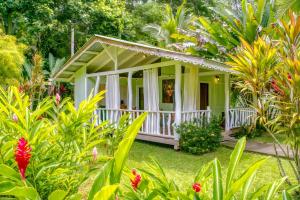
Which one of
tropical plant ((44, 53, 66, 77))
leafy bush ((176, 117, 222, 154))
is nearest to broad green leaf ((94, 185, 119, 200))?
leafy bush ((176, 117, 222, 154))

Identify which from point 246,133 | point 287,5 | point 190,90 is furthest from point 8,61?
point 287,5

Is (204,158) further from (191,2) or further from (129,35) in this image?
(191,2)

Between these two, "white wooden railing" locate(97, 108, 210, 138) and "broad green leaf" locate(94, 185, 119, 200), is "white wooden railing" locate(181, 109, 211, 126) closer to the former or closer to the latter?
"white wooden railing" locate(97, 108, 210, 138)

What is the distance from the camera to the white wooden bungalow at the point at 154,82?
32.2 feet

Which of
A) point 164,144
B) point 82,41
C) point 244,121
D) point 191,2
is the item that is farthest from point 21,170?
point 191,2

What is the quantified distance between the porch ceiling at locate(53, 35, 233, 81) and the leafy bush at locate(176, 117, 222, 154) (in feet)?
6.07

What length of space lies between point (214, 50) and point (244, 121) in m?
3.98

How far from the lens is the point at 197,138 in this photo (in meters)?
9.19

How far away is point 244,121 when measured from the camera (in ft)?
41.8

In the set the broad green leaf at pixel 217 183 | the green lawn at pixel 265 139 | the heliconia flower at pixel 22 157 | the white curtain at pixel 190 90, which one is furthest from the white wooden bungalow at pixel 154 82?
the heliconia flower at pixel 22 157

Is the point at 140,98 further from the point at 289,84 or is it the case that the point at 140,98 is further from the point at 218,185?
the point at 218,185

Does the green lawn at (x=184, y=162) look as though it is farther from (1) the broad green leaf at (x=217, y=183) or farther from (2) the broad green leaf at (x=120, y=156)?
(2) the broad green leaf at (x=120, y=156)

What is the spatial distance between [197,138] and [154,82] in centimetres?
264

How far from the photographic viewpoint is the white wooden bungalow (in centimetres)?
982
